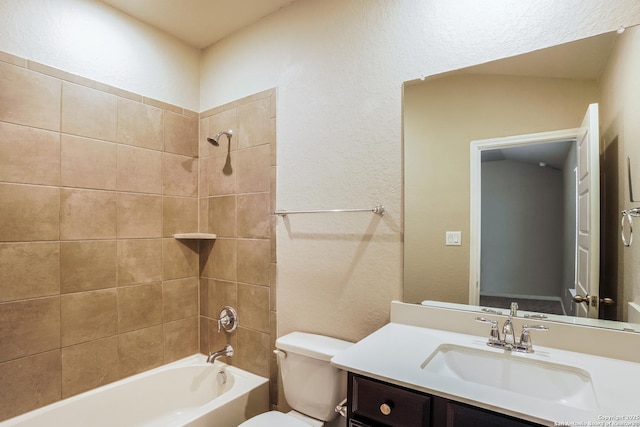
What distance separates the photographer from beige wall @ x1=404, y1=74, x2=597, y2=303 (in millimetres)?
1353

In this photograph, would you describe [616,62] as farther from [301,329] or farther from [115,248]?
[115,248]

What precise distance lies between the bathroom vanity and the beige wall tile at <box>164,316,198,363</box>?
1543 millimetres

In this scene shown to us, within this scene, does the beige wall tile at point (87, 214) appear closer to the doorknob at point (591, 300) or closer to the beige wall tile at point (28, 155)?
the beige wall tile at point (28, 155)

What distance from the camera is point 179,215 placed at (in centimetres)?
235

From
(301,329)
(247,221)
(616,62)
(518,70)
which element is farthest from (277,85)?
(616,62)

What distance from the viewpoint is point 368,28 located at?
66.5 inches

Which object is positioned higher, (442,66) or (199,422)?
(442,66)

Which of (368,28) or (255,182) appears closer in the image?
A: (368,28)

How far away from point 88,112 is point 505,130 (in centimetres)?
213

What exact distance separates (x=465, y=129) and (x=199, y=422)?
5.97 ft

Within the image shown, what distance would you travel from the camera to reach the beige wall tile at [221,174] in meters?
2.27

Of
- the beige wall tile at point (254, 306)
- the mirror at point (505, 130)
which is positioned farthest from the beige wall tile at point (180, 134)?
the mirror at point (505, 130)

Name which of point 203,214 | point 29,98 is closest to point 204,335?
point 203,214

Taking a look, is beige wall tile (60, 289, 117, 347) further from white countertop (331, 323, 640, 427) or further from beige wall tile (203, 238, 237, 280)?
white countertop (331, 323, 640, 427)
